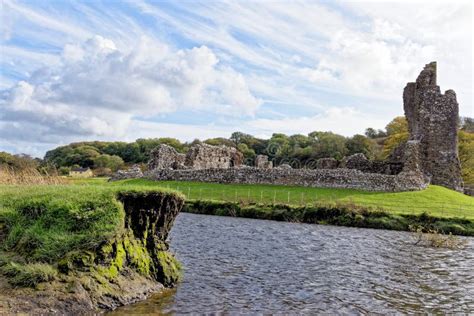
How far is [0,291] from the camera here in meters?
8.23

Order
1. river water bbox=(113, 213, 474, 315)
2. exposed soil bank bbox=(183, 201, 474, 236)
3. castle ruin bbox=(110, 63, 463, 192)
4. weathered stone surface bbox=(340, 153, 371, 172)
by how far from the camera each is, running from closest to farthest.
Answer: river water bbox=(113, 213, 474, 315) < exposed soil bank bbox=(183, 201, 474, 236) < castle ruin bbox=(110, 63, 463, 192) < weathered stone surface bbox=(340, 153, 371, 172)

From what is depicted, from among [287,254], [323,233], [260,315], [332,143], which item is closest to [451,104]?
[323,233]

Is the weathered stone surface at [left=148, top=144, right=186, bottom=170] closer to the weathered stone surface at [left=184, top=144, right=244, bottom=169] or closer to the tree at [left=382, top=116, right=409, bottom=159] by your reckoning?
the weathered stone surface at [left=184, top=144, right=244, bottom=169]

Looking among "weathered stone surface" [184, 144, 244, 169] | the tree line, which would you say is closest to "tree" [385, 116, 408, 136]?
the tree line

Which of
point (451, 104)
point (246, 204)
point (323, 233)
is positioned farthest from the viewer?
point (451, 104)

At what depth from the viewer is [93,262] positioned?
9617 millimetres

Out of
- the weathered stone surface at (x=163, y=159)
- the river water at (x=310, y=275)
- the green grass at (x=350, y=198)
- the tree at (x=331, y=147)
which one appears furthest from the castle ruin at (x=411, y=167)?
the tree at (x=331, y=147)

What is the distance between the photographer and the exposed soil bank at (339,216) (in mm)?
25859

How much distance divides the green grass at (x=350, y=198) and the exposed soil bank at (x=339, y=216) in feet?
3.41

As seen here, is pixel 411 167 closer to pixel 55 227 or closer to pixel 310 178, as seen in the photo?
pixel 310 178

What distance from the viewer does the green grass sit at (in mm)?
29688

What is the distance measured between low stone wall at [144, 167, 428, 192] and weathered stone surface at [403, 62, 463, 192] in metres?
2.70

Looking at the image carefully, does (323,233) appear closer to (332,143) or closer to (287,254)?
(287,254)

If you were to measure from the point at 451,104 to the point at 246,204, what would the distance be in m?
22.6
